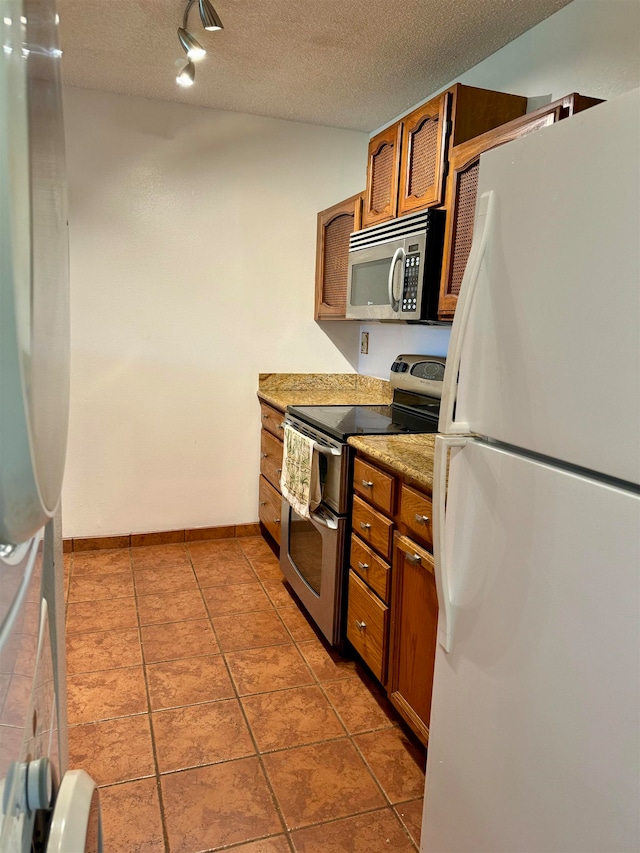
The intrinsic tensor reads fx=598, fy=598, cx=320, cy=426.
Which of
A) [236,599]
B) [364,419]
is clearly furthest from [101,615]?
[364,419]

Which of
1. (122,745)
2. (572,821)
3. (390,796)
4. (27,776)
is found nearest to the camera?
(27,776)

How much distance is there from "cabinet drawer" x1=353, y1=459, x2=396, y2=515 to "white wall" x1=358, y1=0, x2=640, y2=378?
143 cm

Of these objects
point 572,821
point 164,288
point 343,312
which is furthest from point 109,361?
point 572,821

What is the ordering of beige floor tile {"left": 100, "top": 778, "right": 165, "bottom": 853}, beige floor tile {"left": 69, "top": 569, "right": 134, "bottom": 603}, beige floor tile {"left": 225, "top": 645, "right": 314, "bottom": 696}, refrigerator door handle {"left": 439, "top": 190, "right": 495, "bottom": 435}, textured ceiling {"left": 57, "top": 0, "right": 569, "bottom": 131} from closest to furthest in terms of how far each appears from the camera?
refrigerator door handle {"left": 439, "top": 190, "right": 495, "bottom": 435}, beige floor tile {"left": 100, "top": 778, "right": 165, "bottom": 853}, textured ceiling {"left": 57, "top": 0, "right": 569, "bottom": 131}, beige floor tile {"left": 225, "top": 645, "right": 314, "bottom": 696}, beige floor tile {"left": 69, "top": 569, "right": 134, "bottom": 603}

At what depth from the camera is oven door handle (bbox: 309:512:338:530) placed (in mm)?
2370

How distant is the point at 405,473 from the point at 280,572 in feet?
5.50

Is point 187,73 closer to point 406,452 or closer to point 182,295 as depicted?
point 182,295

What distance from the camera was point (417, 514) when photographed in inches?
71.7

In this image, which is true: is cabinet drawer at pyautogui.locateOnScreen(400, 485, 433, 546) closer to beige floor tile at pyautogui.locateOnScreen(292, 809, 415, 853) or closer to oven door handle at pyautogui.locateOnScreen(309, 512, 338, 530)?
oven door handle at pyautogui.locateOnScreen(309, 512, 338, 530)

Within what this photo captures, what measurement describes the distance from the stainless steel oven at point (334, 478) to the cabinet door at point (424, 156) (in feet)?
2.34

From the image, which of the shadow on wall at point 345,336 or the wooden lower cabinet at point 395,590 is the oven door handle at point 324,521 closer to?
the wooden lower cabinet at point 395,590

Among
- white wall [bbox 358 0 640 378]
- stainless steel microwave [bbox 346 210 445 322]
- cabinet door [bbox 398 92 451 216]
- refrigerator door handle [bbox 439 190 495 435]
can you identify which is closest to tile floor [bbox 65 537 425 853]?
refrigerator door handle [bbox 439 190 495 435]

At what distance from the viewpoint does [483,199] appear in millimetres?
1168

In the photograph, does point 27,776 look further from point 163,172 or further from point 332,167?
point 332,167
